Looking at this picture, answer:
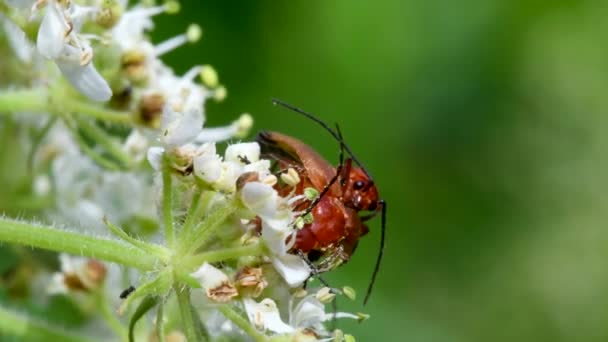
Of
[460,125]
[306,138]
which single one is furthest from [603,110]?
[306,138]

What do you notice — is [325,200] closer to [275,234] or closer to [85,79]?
[275,234]

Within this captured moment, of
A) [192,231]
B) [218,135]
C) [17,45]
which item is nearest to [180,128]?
→ [192,231]

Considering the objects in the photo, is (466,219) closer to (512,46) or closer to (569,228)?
(569,228)

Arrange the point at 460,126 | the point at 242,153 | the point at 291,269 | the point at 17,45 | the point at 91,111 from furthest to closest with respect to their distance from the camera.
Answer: the point at 460,126 → the point at 17,45 → the point at 91,111 → the point at 242,153 → the point at 291,269

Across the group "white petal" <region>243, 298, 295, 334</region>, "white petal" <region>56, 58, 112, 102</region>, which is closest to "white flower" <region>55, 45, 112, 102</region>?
"white petal" <region>56, 58, 112, 102</region>

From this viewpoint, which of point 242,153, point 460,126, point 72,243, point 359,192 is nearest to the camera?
point 72,243

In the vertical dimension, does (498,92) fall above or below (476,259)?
above
